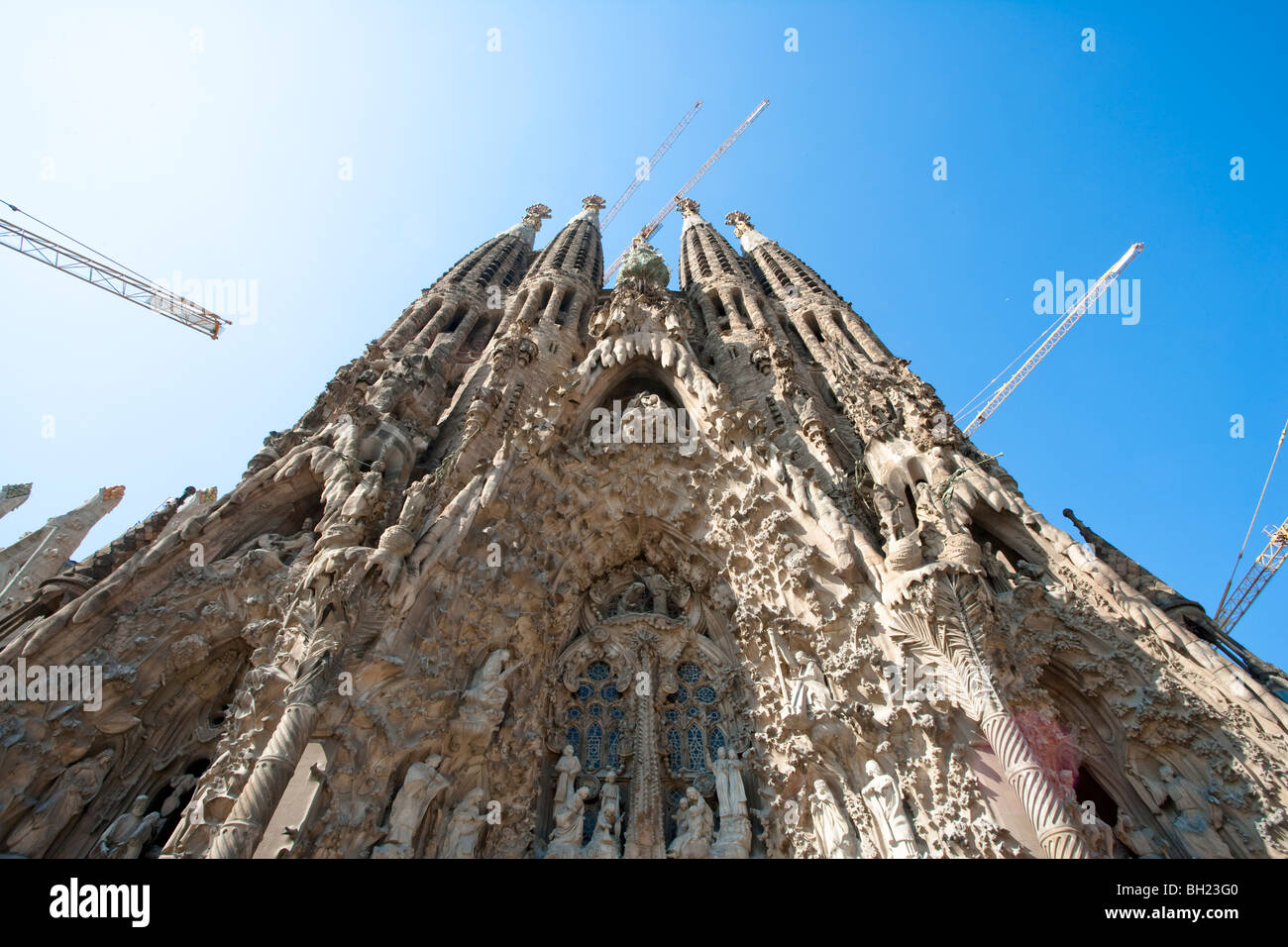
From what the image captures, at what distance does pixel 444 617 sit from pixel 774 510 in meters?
4.36

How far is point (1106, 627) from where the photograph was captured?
7.99 m

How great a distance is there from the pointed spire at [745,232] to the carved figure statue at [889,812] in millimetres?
25913

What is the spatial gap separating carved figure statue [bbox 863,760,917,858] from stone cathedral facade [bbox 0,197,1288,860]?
3 centimetres

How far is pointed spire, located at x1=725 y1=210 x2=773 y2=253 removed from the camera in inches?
1180

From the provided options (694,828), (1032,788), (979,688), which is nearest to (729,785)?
(694,828)

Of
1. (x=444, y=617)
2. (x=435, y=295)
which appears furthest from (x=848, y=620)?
(x=435, y=295)

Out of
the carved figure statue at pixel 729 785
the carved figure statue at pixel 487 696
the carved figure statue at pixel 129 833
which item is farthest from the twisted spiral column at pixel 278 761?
the carved figure statue at pixel 729 785

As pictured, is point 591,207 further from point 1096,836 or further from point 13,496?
point 1096,836

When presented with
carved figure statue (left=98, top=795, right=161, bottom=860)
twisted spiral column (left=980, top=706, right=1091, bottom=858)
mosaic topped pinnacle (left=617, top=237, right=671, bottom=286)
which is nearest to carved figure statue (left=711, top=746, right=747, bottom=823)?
twisted spiral column (left=980, top=706, right=1091, bottom=858)

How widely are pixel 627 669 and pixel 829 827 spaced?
143 inches

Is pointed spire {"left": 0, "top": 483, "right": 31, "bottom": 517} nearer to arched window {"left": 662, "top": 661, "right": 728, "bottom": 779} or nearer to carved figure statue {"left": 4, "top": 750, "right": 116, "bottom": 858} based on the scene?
carved figure statue {"left": 4, "top": 750, "right": 116, "bottom": 858}

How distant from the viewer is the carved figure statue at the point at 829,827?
247 inches
